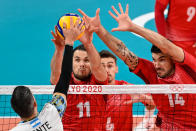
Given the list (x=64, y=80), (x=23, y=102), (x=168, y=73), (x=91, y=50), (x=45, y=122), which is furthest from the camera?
(x=168, y=73)

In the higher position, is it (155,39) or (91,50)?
(155,39)

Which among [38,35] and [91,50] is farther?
[38,35]

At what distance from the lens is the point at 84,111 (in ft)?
16.5

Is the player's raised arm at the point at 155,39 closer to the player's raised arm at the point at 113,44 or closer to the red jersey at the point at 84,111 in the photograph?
the player's raised arm at the point at 113,44

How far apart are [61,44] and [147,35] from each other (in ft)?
3.93

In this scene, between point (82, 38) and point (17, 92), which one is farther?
point (82, 38)

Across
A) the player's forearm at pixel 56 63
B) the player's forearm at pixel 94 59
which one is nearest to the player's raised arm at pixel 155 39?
the player's forearm at pixel 94 59

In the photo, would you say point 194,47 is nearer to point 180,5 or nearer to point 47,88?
point 180,5

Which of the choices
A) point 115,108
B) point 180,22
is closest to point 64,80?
point 115,108

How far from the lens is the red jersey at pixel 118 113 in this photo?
542 centimetres

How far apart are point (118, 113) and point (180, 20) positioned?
1903 millimetres

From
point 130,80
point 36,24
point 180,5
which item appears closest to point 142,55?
point 130,80

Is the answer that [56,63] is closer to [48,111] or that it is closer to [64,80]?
[64,80]

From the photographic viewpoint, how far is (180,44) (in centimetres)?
567
